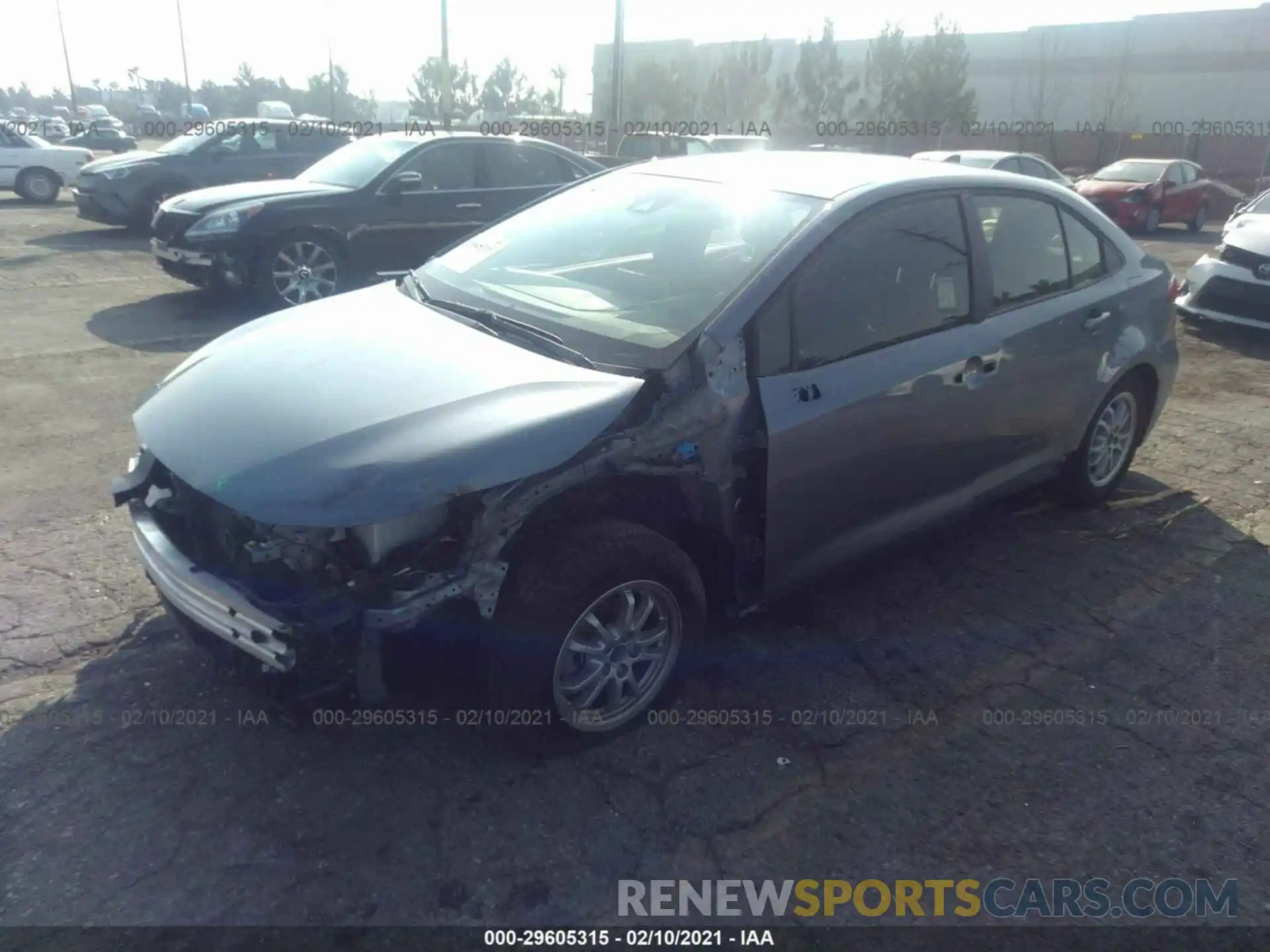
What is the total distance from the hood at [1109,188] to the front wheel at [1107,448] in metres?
15.7

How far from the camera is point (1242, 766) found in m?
3.17

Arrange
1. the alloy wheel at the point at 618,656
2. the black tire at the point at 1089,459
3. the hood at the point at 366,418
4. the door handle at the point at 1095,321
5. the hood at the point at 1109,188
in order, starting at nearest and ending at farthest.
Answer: the hood at the point at 366,418
the alloy wheel at the point at 618,656
the door handle at the point at 1095,321
the black tire at the point at 1089,459
the hood at the point at 1109,188

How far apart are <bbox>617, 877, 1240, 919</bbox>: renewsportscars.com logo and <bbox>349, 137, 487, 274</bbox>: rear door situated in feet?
23.7

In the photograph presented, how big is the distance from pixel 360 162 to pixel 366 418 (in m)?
7.15

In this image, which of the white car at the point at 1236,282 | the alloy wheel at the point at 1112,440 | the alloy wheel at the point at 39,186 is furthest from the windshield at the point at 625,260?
the alloy wheel at the point at 39,186

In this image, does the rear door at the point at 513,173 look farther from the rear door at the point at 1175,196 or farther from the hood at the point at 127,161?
the rear door at the point at 1175,196

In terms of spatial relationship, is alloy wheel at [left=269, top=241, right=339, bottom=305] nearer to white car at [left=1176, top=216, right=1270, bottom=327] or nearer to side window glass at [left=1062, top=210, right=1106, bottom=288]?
side window glass at [left=1062, top=210, right=1106, bottom=288]

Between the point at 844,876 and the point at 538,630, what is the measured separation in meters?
1.09

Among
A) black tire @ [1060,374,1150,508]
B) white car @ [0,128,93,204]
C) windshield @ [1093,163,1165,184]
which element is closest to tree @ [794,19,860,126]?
windshield @ [1093,163,1165,184]

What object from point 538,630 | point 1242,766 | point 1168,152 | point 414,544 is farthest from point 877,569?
point 1168,152

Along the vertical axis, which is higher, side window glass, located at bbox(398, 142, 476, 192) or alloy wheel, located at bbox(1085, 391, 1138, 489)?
side window glass, located at bbox(398, 142, 476, 192)

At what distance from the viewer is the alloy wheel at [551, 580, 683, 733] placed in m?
2.93

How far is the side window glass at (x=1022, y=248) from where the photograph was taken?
400 cm

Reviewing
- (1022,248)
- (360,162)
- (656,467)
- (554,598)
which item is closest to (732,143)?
(360,162)
